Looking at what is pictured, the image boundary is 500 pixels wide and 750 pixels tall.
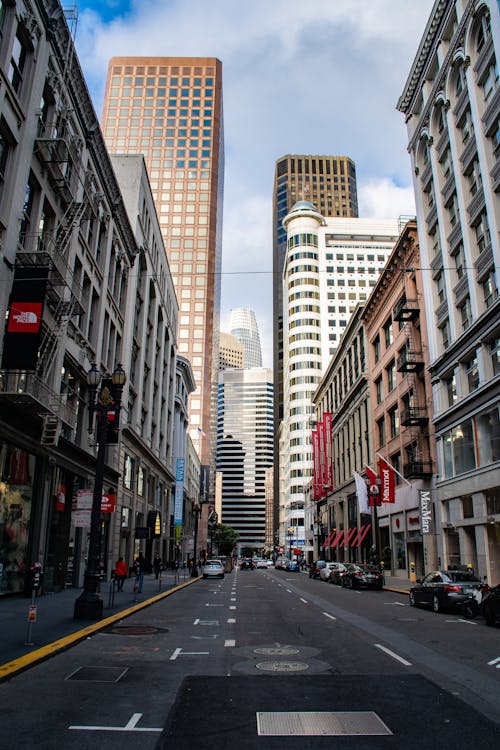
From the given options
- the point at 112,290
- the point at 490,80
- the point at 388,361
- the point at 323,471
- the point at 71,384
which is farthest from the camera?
the point at 323,471

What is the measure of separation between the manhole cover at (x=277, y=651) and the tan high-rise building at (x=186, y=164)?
10785cm

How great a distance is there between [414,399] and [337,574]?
1326 cm

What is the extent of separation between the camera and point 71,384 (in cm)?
2973

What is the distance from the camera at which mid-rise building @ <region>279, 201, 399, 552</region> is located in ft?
376

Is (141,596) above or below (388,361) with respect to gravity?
below

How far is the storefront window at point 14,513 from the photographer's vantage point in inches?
802

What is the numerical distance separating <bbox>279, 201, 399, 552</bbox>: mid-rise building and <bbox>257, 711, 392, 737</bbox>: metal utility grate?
10647cm

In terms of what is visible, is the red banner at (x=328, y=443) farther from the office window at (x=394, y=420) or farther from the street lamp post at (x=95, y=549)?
the street lamp post at (x=95, y=549)

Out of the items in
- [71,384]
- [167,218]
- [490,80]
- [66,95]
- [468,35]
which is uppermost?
[167,218]

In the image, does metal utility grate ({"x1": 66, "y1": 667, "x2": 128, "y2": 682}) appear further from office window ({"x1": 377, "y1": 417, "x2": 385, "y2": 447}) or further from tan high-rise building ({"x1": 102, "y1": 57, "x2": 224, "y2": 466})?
tan high-rise building ({"x1": 102, "y1": 57, "x2": 224, "y2": 466})

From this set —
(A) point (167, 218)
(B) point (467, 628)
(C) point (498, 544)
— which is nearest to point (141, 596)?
(B) point (467, 628)

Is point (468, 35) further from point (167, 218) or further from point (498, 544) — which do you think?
point (167, 218)

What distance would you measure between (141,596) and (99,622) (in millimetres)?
10448

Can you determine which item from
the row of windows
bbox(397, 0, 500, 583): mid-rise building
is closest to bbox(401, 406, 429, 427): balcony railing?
bbox(397, 0, 500, 583): mid-rise building
